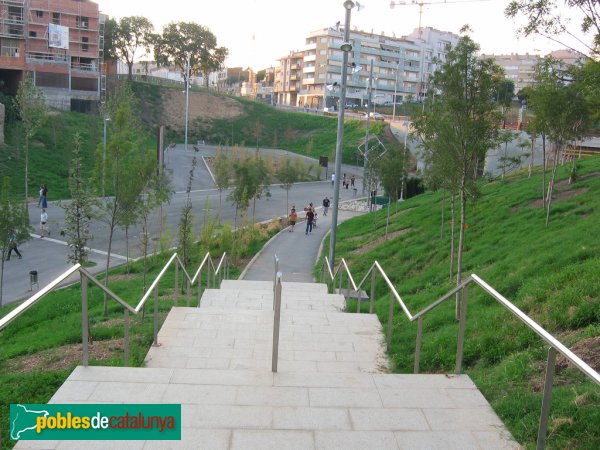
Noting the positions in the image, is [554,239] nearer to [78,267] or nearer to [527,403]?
[527,403]

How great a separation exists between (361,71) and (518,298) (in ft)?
306

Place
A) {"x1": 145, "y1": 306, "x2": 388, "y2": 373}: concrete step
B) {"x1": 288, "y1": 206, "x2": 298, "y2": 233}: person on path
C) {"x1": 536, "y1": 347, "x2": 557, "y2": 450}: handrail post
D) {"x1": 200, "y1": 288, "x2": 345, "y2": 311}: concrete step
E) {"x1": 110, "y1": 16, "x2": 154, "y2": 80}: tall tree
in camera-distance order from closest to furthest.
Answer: {"x1": 536, "y1": 347, "x2": 557, "y2": 450}: handrail post
{"x1": 145, "y1": 306, "x2": 388, "y2": 373}: concrete step
{"x1": 200, "y1": 288, "x2": 345, "y2": 311}: concrete step
{"x1": 288, "y1": 206, "x2": 298, "y2": 233}: person on path
{"x1": 110, "y1": 16, "x2": 154, "y2": 80}: tall tree

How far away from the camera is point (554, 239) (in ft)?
35.7

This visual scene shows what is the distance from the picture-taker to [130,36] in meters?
79.9

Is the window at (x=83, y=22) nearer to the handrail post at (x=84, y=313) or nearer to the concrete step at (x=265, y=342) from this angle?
the concrete step at (x=265, y=342)

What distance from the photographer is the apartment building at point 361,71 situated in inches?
3976

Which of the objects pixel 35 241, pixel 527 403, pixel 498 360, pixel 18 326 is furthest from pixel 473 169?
pixel 35 241

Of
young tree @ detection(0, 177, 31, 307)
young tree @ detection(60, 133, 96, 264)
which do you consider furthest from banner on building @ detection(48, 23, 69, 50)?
young tree @ detection(60, 133, 96, 264)

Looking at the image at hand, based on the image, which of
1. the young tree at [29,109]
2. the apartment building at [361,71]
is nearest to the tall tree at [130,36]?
the apartment building at [361,71]

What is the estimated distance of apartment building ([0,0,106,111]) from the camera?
5281cm

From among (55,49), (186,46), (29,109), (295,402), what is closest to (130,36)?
(186,46)

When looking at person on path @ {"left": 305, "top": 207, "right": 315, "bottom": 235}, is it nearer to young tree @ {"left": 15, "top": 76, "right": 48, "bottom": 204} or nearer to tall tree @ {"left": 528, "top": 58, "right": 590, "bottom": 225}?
tall tree @ {"left": 528, "top": 58, "right": 590, "bottom": 225}

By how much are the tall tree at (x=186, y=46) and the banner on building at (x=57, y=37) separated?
90.6ft

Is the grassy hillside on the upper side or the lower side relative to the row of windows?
lower
